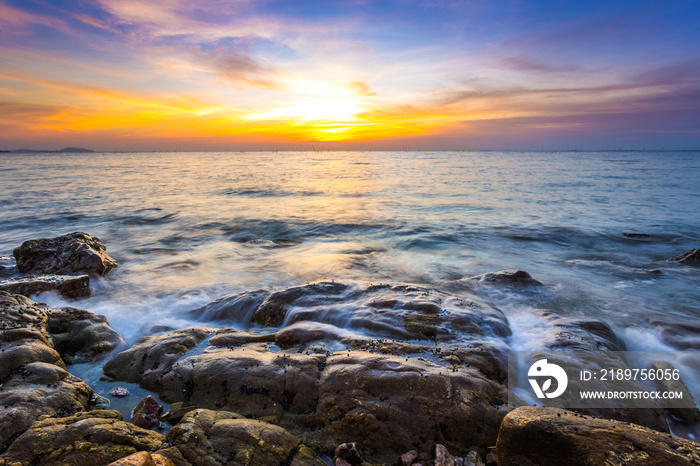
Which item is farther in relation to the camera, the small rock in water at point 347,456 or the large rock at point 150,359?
the large rock at point 150,359

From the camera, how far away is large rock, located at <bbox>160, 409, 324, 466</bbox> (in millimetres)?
3131

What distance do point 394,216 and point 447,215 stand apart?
11.0ft

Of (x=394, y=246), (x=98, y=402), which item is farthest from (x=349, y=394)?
(x=394, y=246)

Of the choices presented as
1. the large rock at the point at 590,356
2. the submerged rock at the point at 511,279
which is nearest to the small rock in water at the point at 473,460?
the large rock at the point at 590,356

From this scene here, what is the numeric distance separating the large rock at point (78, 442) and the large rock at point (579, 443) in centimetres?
330

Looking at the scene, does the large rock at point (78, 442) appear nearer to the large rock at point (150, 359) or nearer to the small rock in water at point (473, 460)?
the large rock at point (150, 359)

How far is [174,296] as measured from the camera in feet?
29.6

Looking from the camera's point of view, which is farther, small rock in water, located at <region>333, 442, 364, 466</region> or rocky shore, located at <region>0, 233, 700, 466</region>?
small rock in water, located at <region>333, 442, 364, 466</region>

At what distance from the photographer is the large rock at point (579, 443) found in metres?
2.77

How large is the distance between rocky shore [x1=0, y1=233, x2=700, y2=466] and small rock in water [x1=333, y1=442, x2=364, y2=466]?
11 mm

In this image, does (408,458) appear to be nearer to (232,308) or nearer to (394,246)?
(232,308)

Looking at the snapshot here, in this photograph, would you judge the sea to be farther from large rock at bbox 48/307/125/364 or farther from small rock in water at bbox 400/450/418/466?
small rock in water at bbox 400/450/418/466

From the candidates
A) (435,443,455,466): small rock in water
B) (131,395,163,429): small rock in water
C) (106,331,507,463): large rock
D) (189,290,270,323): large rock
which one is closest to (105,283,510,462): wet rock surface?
(106,331,507,463): large rock

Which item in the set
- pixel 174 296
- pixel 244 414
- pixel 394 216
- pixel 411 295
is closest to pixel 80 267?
pixel 174 296
